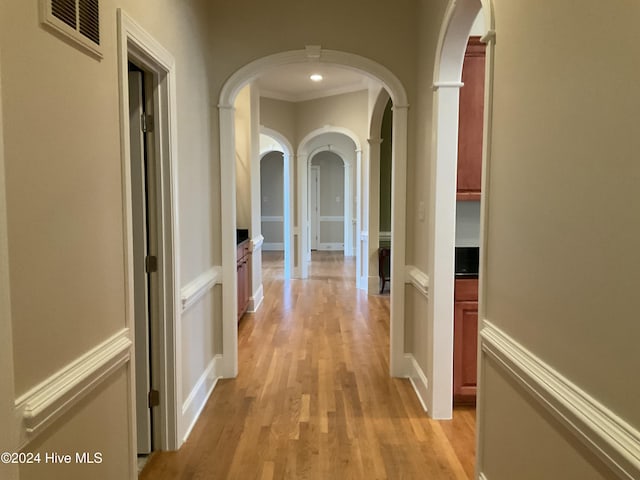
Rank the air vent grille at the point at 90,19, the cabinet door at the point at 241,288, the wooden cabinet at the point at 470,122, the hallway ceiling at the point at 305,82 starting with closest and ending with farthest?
the air vent grille at the point at 90,19
the wooden cabinet at the point at 470,122
the cabinet door at the point at 241,288
the hallway ceiling at the point at 305,82

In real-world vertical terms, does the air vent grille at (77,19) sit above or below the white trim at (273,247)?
above

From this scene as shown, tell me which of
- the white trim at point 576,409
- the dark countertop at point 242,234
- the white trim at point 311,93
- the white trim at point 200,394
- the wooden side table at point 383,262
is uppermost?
the white trim at point 311,93

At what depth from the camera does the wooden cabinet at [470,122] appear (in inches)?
123

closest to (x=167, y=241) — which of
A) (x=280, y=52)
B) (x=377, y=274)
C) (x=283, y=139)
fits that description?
(x=280, y=52)

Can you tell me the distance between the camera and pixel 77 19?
146 cm

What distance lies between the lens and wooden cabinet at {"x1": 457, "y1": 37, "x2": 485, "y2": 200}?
10.2 feet

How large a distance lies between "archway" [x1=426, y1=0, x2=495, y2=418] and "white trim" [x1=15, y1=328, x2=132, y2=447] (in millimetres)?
1879

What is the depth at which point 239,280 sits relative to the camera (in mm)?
4988

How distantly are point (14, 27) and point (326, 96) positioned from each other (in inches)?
269

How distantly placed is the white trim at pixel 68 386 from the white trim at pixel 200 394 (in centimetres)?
113

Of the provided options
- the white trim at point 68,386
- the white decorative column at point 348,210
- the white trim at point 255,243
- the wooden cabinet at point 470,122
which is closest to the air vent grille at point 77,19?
the white trim at point 68,386

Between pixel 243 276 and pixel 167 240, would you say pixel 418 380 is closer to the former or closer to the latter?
pixel 167 240

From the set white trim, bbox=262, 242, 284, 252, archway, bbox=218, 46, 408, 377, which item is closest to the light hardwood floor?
archway, bbox=218, 46, 408, 377

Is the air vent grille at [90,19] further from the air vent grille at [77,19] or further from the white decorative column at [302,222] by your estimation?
the white decorative column at [302,222]
